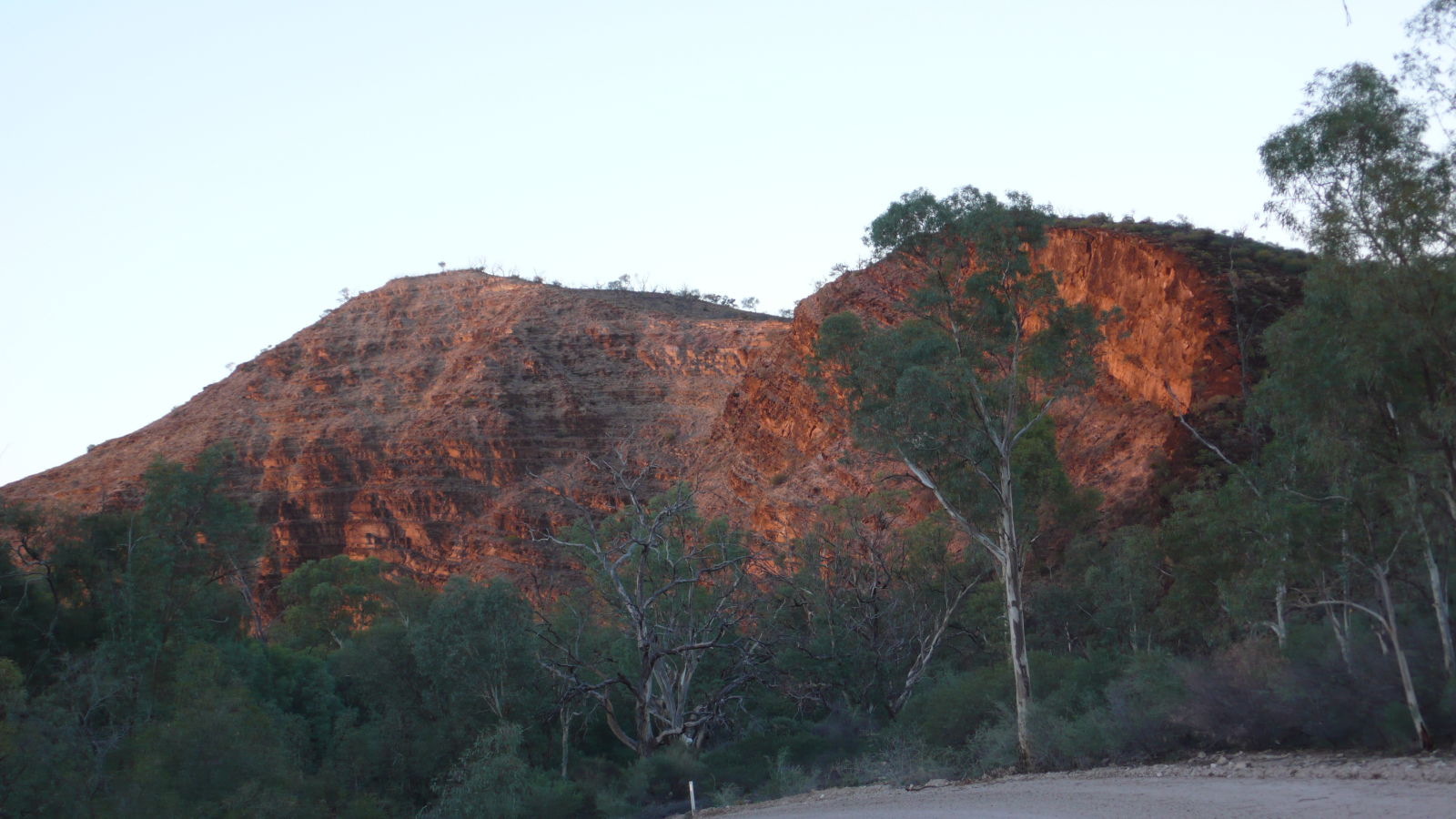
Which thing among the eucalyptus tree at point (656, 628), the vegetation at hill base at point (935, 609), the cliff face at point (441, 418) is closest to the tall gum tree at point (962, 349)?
the vegetation at hill base at point (935, 609)

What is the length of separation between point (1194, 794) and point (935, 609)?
23582 millimetres

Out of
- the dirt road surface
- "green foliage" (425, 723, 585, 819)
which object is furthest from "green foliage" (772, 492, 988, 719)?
the dirt road surface

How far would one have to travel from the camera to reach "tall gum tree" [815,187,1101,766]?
2673 centimetres

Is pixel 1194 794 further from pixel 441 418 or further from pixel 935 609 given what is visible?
pixel 441 418

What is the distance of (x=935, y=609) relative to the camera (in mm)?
39812

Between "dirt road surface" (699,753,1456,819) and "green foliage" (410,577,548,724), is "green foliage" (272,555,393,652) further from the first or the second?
"dirt road surface" (699,753,1456,819)

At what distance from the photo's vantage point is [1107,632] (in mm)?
35781

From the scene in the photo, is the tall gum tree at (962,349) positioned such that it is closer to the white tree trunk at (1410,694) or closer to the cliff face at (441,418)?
the white tree trunk at (1410,694)

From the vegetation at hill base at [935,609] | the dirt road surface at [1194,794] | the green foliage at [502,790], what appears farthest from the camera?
the green foliage at [502,790]

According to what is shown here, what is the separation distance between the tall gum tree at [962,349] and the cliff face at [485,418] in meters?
20.3

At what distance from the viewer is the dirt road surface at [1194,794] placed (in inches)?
558

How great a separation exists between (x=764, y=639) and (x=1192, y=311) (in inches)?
732

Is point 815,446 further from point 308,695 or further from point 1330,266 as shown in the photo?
point 1330,266

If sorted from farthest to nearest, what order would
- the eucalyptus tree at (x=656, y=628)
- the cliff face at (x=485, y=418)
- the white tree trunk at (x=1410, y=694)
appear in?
the cliff face at (x=485, y=418) → the eucalyptus tree at (x=656, y=628) → the white tree trunk at (x=1410, y=694)
